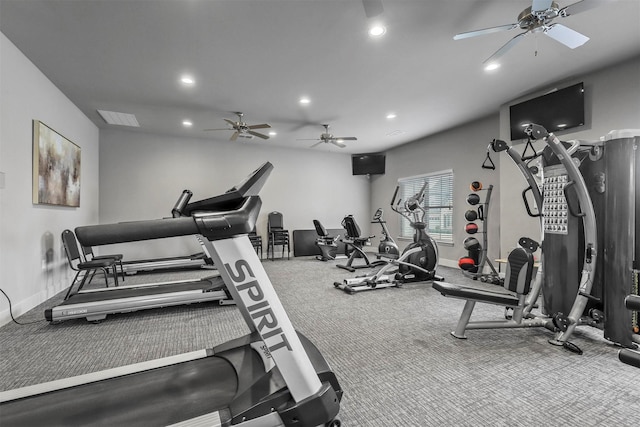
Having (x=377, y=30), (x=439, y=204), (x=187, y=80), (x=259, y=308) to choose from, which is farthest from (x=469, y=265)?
(x=187, y=80)

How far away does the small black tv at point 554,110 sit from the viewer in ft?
12.5

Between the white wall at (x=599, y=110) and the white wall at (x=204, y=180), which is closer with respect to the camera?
the white wall at (x=599, y=110)

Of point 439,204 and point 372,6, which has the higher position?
point 372,6

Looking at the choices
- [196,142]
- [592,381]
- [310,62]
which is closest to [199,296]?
[310,62]

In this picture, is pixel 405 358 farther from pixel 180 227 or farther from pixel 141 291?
pixel 141 291

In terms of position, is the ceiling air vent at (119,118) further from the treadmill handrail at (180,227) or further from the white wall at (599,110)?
the white wall at (599,110)

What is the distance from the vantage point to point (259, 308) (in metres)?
1.05

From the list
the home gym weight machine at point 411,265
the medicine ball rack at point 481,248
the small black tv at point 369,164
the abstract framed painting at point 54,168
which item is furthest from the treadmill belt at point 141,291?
the small black tv at point 369,164

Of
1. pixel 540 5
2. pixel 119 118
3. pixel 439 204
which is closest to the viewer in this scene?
pixel 540 5

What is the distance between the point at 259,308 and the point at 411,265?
3631 mm

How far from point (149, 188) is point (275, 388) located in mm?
6419

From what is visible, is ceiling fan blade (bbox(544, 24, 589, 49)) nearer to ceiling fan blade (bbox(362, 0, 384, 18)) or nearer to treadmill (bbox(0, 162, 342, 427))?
ceiling fan blade (bbox(362, 0, 384, 18))

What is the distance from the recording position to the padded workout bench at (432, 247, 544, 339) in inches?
93.3

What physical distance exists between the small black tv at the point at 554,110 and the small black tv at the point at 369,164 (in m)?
3.95
